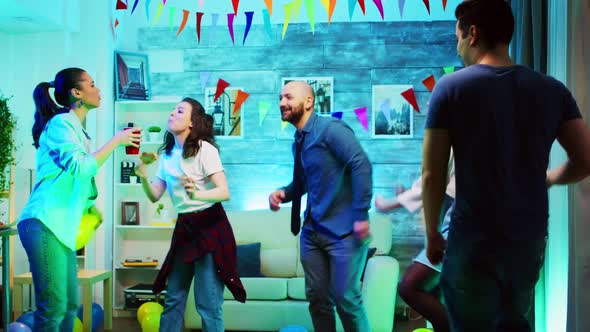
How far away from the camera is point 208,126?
3.39m

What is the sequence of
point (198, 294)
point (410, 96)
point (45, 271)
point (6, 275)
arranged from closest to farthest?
point (45, 271), point (198, 294), point (6, 275), point (410, 96)

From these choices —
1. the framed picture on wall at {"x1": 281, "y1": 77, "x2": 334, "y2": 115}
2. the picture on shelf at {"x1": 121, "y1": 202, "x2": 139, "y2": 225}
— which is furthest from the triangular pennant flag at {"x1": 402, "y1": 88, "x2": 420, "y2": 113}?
the picture on shelf at {"x1": 121, "y1": 202, "x2": 139, "y2": 225}

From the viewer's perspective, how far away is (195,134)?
332 cm

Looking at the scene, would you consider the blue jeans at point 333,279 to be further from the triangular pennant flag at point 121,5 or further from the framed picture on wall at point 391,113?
the triangular pennant flag at point 121,5

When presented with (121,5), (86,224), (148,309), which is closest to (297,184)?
(86,224)

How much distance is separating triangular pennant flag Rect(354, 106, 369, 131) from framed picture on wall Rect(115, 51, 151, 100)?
1919mm

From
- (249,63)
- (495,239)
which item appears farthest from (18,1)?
(495,239)

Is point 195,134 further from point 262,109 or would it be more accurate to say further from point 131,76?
point 131,76

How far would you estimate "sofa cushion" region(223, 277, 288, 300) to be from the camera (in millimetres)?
4836

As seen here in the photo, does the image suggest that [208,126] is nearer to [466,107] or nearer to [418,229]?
[466,107]

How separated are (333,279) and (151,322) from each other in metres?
2.20

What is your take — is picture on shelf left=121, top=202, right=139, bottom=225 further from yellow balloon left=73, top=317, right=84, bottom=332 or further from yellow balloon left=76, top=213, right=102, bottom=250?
yellow balloon left=76, top=213, right=102, bottom=250

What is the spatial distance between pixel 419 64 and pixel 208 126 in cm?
285

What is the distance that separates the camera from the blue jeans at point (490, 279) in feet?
5.87
